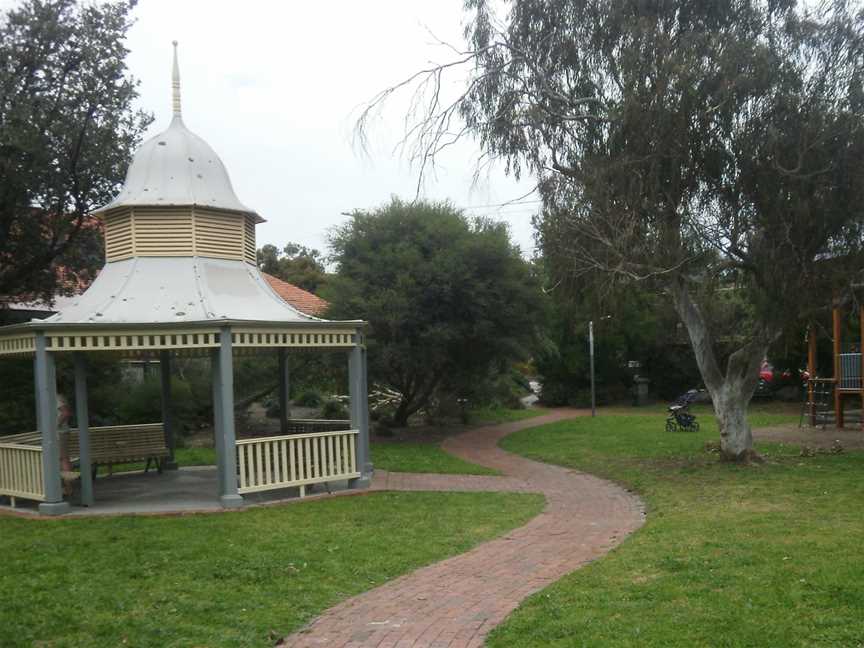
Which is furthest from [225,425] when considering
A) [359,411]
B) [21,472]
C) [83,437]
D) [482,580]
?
[482,580]

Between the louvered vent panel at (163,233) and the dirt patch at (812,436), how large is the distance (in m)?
→ 13.4

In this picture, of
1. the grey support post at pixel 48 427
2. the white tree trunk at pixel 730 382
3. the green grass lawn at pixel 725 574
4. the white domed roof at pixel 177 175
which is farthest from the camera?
the white tree trunk at pixel 730 382

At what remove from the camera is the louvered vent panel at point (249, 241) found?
1366 cm

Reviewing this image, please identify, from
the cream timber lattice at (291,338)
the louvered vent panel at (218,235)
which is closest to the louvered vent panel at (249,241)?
the louvered vent panel at (218,235)

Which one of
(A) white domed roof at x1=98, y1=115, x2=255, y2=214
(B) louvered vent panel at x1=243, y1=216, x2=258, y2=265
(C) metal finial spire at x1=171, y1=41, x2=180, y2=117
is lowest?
(B) louvered vent panel at x1=243, y1=216, x2=258, y2=265

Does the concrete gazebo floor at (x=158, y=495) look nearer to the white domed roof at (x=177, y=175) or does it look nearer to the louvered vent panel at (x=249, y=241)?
the louvered vent panel at (x=249, y=241)

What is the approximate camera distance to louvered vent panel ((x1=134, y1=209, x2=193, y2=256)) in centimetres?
1280

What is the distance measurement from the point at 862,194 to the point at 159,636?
445 inches

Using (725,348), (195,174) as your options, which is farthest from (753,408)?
(195,174)

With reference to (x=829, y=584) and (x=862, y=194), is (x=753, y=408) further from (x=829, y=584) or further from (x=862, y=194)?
(x=829, y=584)

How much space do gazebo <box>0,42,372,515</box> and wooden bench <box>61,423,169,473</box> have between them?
0.03m

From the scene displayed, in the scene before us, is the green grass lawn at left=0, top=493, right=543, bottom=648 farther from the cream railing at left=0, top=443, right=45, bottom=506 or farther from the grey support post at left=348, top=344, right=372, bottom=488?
the grey support post at left=348, top=344, right=372, bottom=488

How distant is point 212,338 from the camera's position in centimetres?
1147

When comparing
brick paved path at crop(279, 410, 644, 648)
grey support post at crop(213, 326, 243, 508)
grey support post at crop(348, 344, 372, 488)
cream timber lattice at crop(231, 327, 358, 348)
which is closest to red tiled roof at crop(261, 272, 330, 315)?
grey support post at crop(348, 344, 372, 488)
